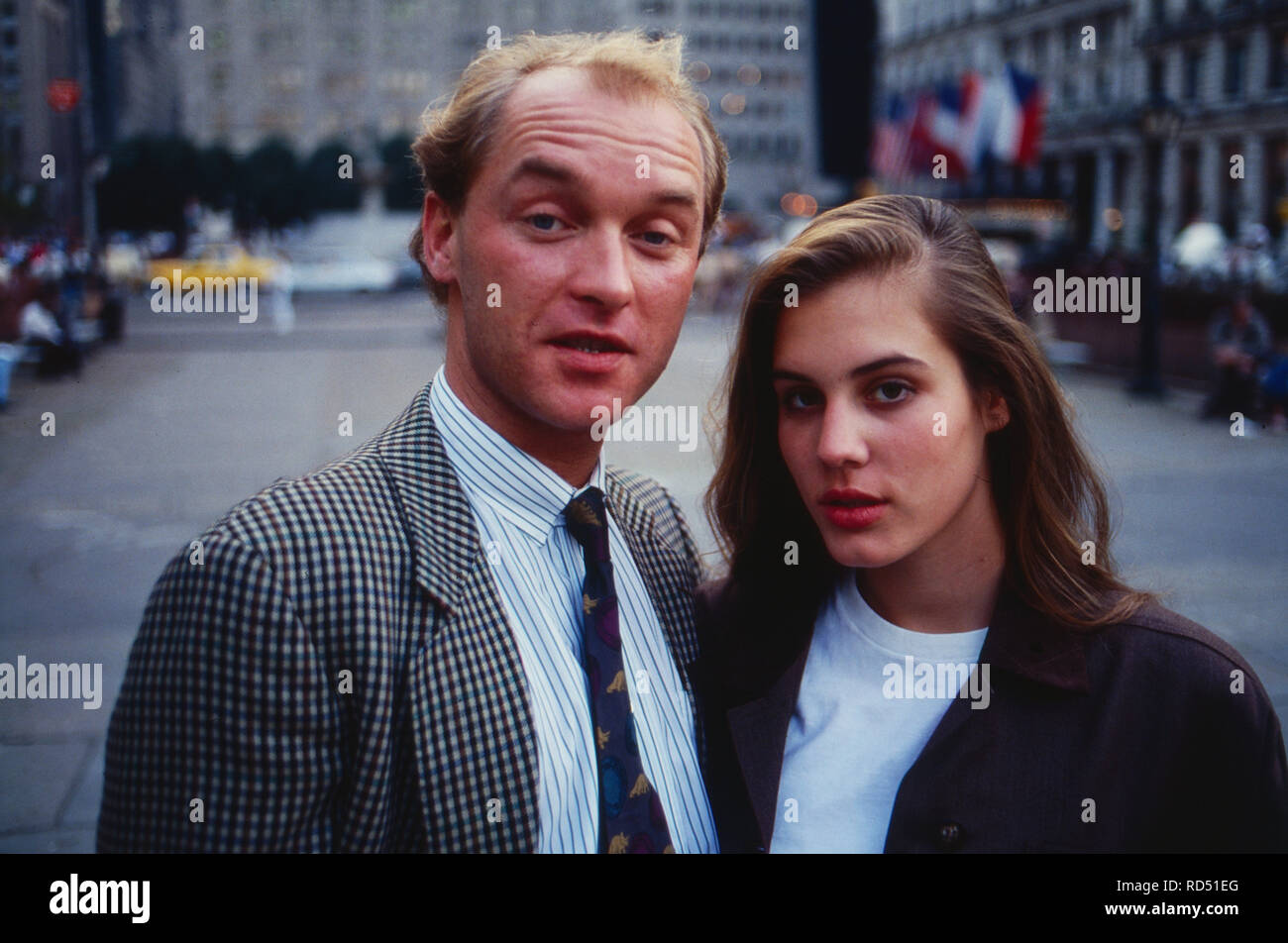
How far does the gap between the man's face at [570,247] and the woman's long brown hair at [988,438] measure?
Answer: 0.30 metres

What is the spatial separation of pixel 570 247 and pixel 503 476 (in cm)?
40

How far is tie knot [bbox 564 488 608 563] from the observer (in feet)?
6.26

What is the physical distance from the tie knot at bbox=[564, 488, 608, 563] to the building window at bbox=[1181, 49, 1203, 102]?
18.5 m

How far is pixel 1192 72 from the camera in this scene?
18469mm

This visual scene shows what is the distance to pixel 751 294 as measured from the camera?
2.11 metres

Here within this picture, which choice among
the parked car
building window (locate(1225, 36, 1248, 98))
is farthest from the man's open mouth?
the parked car

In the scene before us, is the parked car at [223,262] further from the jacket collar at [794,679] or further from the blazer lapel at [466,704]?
the blazer lapel at [466,704]

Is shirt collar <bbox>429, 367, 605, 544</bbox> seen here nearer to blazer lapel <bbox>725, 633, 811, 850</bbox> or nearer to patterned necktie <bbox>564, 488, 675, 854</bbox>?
patterned necktie <bbox>564, 488, 675, 854</bbox>

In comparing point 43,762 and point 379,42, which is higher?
point 379,42

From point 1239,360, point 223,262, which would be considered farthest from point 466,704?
point 223,262

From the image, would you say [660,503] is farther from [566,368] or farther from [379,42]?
[379,42]
